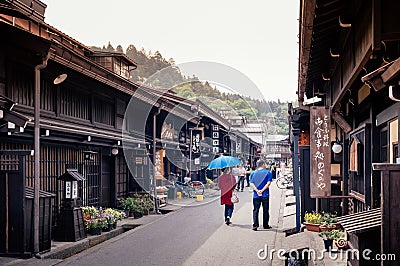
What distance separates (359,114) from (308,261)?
3.31 meters

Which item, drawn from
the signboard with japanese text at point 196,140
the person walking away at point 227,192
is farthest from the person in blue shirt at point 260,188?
the signboard with japanese text at point 196,140

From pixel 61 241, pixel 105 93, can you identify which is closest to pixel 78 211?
pixel 61 241

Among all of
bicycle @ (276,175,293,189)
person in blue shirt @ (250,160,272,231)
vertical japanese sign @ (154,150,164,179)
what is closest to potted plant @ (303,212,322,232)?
person in blue shirt @ (250,160,272,231)

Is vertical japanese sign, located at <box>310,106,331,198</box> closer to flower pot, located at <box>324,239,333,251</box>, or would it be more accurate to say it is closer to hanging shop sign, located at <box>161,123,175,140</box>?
flower pot, located at <box>324,239,333,251</box>

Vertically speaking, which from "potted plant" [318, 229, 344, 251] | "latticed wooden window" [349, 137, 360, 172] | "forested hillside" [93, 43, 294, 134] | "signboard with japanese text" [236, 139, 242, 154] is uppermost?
"forested hillside" [93, 43, 294, 134]

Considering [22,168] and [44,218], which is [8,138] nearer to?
[22,168]

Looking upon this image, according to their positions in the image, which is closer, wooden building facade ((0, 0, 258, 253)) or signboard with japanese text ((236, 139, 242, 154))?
wooden building facade ((0, 0, 258, 253))

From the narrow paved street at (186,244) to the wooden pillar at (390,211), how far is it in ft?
21.0

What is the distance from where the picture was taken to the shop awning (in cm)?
678

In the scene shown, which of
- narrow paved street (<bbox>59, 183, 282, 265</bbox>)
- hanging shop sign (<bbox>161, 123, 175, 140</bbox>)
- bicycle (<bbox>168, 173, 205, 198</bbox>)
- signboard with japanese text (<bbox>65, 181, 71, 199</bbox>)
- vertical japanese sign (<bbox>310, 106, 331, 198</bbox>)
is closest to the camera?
vertical japanese sign (<bbox>310, 106, 331, 198</bbox>)

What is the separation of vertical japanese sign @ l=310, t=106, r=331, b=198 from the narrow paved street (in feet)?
6.69

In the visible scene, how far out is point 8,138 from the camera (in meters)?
13.1

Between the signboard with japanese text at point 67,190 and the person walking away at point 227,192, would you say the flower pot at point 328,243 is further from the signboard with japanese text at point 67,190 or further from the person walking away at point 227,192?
the signboard with japanese text at point 67,190

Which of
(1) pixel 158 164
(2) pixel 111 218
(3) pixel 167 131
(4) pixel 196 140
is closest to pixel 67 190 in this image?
(2) pixel 111 218
